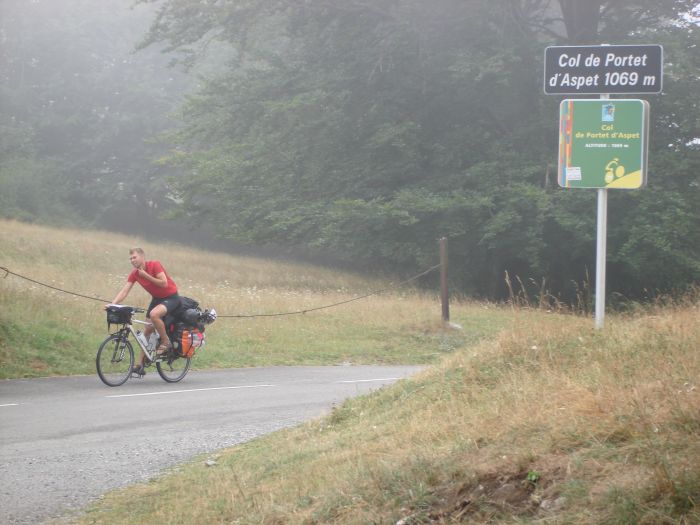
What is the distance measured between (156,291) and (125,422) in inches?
153

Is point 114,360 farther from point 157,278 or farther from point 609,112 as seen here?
point 609,112

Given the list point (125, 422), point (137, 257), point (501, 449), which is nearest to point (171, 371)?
point (137, 257)

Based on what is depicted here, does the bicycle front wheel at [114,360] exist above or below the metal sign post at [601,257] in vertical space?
below

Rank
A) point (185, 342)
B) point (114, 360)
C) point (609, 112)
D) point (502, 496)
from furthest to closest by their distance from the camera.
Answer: point (185, 342)
point (114, 360)
point (609, 112)
point (502, 496)

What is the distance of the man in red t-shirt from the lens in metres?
13.8

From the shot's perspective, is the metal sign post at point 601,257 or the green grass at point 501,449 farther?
the metal sign post at point 601,257

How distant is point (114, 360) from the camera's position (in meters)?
14.0

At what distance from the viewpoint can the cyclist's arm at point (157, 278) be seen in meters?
13.8

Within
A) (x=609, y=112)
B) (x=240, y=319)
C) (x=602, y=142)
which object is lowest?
(x=240, y=319)

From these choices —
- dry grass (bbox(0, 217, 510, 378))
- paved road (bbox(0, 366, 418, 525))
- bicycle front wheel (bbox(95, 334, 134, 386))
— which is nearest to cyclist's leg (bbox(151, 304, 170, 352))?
bicycle front wheel (bbox(95, 334, 134, 386))

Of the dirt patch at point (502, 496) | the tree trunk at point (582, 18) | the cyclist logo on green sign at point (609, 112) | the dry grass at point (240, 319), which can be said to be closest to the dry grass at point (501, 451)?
the dirt patch at point (502, 496)

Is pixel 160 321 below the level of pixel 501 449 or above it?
below

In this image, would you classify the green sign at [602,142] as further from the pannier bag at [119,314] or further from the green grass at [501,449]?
the pannier bag at [119,314]

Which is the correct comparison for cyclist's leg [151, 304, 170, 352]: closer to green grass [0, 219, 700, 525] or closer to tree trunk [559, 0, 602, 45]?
green grass [0, 219, 700, 525]
